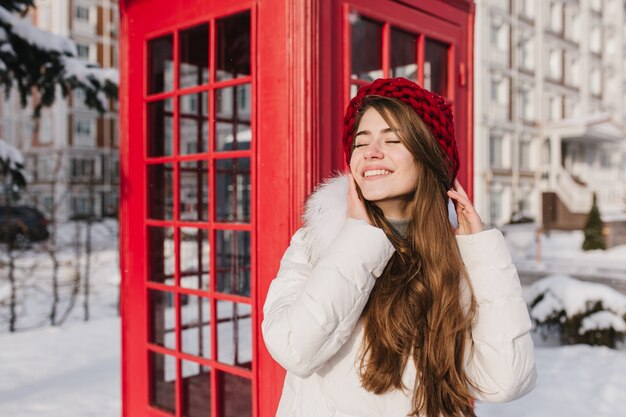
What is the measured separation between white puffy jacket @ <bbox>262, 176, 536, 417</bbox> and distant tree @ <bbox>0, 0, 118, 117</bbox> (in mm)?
4817

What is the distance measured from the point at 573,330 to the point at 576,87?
26.2 metres

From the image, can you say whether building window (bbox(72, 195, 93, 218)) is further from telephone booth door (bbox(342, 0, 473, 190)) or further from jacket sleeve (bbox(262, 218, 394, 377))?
jacket sleeve (bbox(262, 218, 394, 377))

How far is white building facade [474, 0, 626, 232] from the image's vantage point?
22062 mm

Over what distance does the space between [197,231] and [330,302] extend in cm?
241

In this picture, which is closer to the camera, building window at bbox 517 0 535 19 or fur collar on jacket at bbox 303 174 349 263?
fur collar on jacket at bbox 303 174 349 263

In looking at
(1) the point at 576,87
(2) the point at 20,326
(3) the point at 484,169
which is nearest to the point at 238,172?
(2) the point at 20,326

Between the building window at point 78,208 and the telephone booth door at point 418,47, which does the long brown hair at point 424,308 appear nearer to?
the telephone booth door at point 418,47

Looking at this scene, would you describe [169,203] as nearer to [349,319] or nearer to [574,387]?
[349,319]

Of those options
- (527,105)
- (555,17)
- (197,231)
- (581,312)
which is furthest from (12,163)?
(555,17)

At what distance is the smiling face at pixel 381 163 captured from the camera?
144 centimetres

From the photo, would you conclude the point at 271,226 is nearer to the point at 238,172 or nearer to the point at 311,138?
the point at 311,138

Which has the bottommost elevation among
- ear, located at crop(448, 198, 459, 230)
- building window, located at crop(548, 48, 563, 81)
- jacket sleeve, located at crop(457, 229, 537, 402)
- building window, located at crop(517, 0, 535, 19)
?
jacket sleeve, located at crop(457, 229, 537, 402)

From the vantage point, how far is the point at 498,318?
1381 mm

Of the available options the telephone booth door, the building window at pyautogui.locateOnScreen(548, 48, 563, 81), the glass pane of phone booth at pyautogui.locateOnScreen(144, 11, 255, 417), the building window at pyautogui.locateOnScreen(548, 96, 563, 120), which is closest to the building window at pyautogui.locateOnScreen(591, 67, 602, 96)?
the building window at pyautogui.locateOnScreen(548, 48, 563, 81)
